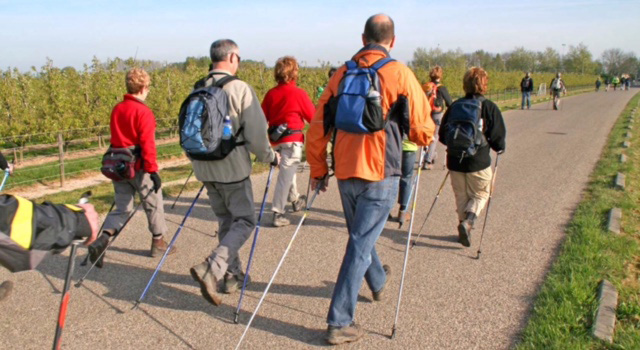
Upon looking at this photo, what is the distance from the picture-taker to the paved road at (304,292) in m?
3.65

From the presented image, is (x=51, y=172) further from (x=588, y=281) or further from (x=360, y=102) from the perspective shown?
(x=588, y=281)

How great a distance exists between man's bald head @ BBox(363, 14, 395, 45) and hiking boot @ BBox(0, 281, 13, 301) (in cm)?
352

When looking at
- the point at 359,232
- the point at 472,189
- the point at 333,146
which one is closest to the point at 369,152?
the point at 333,146

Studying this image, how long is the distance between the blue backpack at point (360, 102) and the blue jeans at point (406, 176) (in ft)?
9.18

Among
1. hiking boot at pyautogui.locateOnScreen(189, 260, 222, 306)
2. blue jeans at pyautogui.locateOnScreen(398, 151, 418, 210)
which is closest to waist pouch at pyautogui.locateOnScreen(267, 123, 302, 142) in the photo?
blue jeans at pyautogui.locateOnScreen(398, 151, 418, 210)

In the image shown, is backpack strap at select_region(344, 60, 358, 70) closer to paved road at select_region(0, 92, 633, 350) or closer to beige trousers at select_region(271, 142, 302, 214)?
paved road at select_region(0, 92, 633, 350)

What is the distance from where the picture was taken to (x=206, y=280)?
12.3ft

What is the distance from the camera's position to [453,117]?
5191 millimetres

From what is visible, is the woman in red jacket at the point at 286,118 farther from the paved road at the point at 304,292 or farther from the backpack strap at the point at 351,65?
the backpack strap at the point at 351,65

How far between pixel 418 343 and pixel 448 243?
Result: 230 centimetres

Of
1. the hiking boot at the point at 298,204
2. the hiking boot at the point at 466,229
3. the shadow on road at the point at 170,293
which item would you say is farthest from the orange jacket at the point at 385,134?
the hiking boot at the point at 298,204

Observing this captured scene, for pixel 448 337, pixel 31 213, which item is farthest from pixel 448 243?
pixel 31 213

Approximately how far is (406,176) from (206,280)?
10.5 feet

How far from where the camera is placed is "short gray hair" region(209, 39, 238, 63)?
4.12 metres
